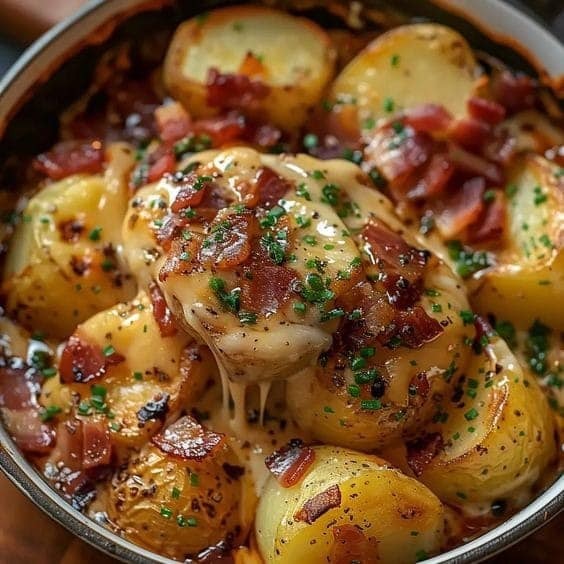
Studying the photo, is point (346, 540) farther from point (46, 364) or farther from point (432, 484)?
point (46, 364)

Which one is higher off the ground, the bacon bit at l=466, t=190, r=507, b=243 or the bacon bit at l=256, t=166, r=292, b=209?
the bacon bit at l=256, t=166, r=292, b=209

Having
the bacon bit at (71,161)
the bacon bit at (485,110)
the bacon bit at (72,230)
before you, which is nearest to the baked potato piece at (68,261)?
the bacon bit at (72,230)

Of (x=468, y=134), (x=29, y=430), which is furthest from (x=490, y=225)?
(x=29, y=430)

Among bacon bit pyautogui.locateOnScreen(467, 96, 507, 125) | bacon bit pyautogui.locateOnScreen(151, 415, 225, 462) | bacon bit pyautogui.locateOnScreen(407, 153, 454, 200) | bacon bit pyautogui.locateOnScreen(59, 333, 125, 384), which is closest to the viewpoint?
bacon bit pyautogui.locateOnScreen(151, 415, 225, 462)

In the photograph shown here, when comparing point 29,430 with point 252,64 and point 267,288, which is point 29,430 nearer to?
point 267,288

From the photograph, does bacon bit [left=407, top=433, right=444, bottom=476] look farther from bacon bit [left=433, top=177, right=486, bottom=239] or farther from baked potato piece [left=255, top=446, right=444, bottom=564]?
bacon bit [left=433, top=177, right=486, bottom=239]

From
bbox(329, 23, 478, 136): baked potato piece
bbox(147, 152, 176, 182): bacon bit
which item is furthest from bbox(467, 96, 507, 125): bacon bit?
bbox(147, 152, 176, 182): bacon bit

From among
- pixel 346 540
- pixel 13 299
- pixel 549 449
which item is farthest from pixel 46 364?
pixel 549 449
